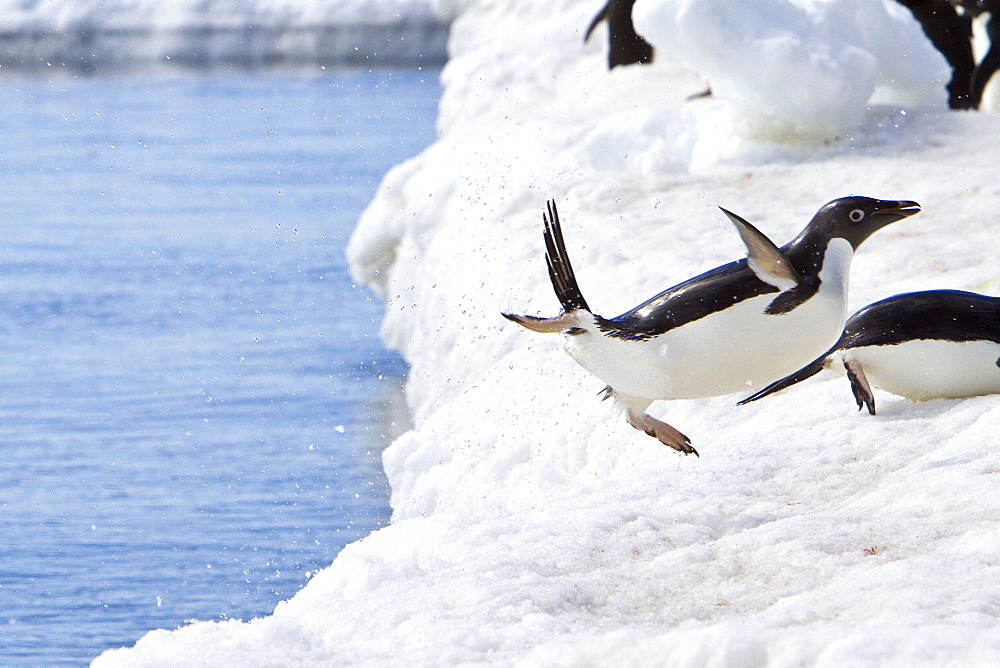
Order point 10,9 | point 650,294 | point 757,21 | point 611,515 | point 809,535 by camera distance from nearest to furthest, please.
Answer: point 809,535
point 611,515
point 650,294
point 757,21
point 10,9

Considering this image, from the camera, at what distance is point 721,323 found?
3021 millimetres

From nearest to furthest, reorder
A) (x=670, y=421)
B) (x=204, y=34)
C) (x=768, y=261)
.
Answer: (x=768, y=261)
(x=670, y=421)
(x=204, y=34)

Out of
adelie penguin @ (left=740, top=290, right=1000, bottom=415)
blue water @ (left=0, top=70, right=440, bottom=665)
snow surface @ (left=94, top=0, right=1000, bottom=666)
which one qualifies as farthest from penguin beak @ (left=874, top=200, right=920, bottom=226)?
blue water @ (left=0, top=70, right=440, bottom=665)

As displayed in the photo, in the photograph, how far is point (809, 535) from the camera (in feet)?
8.66

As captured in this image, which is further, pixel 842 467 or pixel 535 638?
pixel 842 467

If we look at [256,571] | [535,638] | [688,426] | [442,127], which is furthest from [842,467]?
[442,127]

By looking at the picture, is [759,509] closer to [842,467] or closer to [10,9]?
[842,467]

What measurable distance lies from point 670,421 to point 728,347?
120 cm

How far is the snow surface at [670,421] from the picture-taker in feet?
7.46

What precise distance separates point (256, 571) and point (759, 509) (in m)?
2.89

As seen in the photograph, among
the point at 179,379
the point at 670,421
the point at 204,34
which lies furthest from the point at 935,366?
the point at 204,34

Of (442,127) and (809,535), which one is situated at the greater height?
(809,535)

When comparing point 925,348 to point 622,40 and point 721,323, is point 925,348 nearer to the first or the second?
point 721,323

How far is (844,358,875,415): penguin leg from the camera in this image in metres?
3.41
